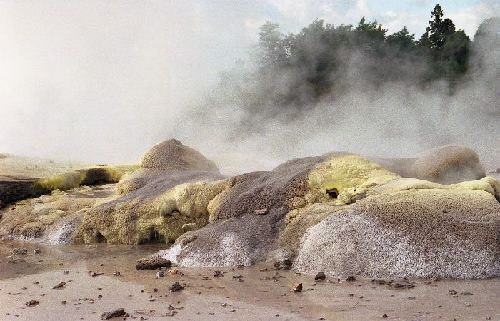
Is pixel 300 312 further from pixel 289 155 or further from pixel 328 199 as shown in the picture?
pixel 289 155

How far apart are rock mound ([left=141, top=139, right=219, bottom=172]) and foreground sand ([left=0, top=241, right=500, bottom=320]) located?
5.75 metres

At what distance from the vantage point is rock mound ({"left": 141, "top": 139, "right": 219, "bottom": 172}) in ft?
43.4

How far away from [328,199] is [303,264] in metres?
1.64

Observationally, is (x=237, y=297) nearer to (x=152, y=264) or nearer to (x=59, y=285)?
(x=152, y=264)

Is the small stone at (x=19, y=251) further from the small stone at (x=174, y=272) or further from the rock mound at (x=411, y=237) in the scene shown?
the rock mound at (x=411, y=237)

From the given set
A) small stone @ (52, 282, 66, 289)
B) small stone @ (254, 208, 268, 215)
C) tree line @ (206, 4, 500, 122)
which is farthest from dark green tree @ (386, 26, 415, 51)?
small stone @ (52, 282, 66, 289)

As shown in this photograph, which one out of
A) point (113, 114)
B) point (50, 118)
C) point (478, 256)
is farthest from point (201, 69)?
point (478, 256)

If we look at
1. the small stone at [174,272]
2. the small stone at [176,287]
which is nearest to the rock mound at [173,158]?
the small stone at [174,272]

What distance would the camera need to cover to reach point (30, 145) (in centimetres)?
2756

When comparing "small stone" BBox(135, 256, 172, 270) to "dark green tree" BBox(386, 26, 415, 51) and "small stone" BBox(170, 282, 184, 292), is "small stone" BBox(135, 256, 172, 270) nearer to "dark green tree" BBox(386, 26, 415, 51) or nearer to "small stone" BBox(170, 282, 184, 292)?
"small stone" BBox(170, 282, 184, 292)

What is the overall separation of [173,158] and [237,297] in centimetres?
781

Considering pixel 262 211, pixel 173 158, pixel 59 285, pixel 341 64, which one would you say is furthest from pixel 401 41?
pixel 59 285

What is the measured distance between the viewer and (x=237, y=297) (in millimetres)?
5906

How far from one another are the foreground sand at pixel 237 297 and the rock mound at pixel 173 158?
18.9 ft
